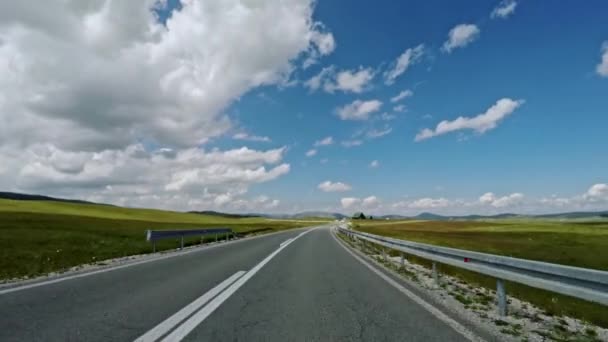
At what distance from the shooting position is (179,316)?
5508mm

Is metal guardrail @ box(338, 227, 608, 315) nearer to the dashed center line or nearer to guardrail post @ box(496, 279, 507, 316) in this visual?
guardrail post @ box(496, 279, 507, 316)

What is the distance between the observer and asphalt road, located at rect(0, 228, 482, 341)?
4699 mm

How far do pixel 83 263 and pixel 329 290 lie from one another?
30.9 ft

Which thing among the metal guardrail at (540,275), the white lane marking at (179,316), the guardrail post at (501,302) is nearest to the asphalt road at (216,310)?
the white lane marking at (179,316)

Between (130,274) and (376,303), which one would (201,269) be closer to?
(130,274)

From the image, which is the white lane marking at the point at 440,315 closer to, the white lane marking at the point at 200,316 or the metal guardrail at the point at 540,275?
the metal guardrail at the point at 540,275

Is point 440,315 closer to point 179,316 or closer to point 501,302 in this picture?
point 501,302

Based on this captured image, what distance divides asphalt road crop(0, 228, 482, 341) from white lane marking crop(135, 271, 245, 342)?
0.04ft

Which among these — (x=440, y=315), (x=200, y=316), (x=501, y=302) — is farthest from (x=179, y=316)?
(x=501, y=302)

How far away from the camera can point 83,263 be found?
42.1ft

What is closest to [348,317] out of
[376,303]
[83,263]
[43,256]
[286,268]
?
[376,303]

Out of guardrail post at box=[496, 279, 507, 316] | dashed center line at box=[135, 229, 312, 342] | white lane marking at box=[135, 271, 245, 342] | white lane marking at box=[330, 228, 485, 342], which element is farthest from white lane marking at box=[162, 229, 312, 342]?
guardrail post at box=[496, 279, 507, 316]

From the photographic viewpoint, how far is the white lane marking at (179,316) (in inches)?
179

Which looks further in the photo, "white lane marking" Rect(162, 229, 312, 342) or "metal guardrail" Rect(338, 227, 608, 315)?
"white lane marking" Rect(162, 229, 312, 342)
